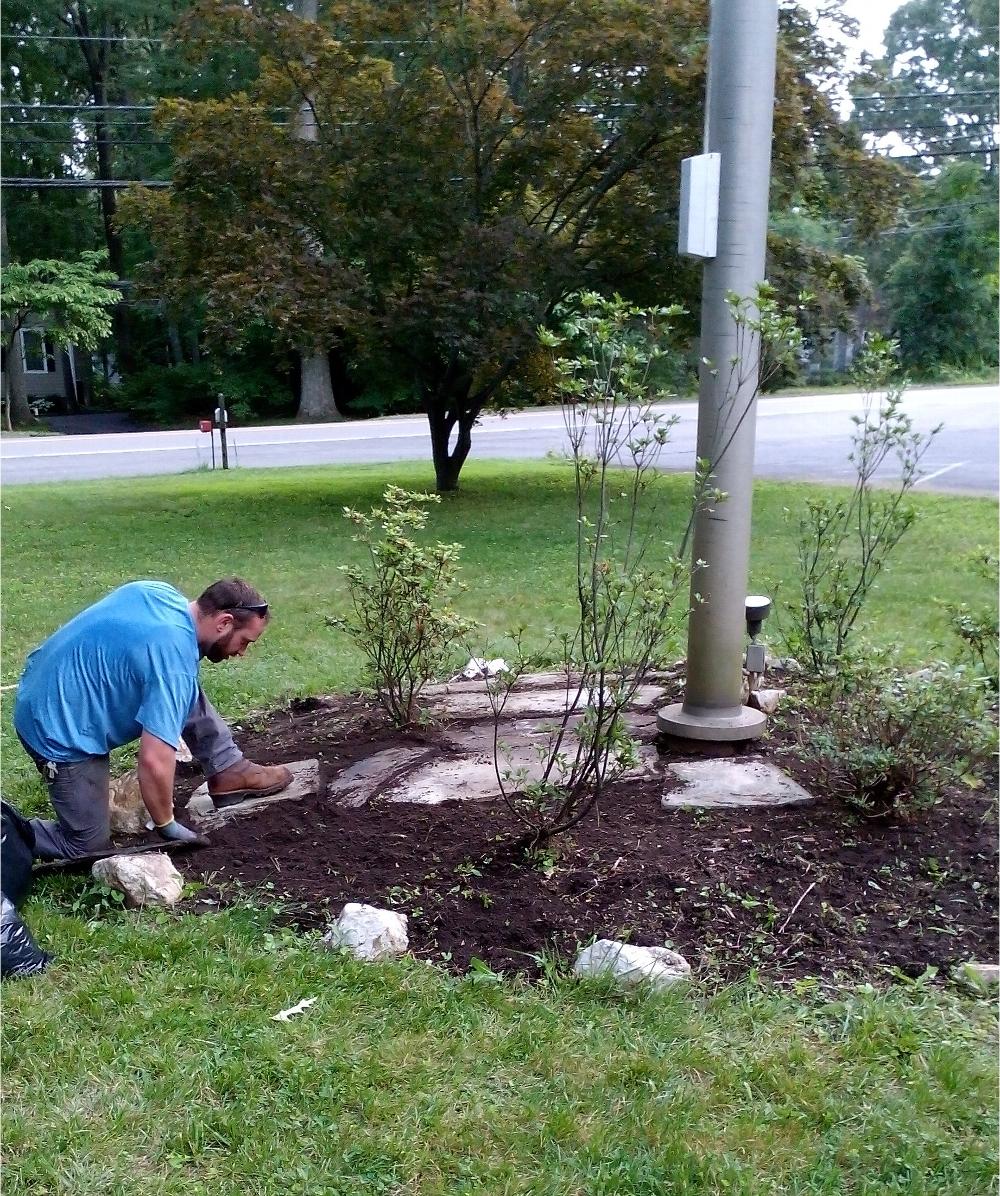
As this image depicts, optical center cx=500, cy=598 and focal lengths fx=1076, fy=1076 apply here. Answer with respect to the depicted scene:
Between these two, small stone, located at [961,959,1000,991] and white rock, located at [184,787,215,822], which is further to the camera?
white rock, located at [184,787,215,822]

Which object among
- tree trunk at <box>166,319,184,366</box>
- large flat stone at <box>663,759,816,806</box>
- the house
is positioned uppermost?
tree trunk at <box>166,319,184,366</box>

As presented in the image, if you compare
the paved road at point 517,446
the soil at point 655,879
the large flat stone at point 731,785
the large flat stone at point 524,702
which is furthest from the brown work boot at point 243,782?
the paved road at point 517,446

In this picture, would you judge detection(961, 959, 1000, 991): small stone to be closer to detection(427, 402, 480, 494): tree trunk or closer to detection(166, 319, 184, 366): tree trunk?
detection(427, 402, 480, 494): tree trunk

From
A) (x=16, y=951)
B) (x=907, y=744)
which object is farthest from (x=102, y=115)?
(x=907, y=744)

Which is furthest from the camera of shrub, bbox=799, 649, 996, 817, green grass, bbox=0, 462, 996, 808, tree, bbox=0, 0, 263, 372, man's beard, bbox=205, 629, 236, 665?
tree, bbox=0, 0, 263, 372

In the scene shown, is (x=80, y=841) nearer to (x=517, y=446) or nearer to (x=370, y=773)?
(x=370, y=773)

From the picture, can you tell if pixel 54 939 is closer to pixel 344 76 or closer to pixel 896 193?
pixel 344 76

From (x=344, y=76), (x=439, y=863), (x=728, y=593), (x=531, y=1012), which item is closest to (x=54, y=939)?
(x=439, y=863)

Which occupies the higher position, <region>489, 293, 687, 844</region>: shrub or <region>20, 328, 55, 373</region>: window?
<region>20, 328, 55, 373</region>: window

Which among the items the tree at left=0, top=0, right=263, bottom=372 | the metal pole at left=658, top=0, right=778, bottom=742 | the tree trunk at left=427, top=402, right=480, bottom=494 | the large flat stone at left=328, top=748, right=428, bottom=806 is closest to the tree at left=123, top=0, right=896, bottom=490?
the tree trunk at left=427, top=402, right=480, bottom=494

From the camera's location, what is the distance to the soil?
3008mm

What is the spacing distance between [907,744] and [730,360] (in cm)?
149

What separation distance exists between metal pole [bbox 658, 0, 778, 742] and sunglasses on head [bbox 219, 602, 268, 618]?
1.49 meters

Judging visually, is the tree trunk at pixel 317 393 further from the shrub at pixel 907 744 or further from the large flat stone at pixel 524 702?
the shrub at pixel 907 744
